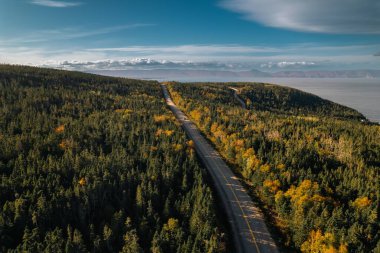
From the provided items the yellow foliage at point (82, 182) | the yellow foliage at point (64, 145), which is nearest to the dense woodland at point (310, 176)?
the yellow foliage at point (82, 182)

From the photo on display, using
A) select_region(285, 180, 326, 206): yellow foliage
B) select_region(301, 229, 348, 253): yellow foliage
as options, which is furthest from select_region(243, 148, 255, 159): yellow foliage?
select_region(301, 229, 348, 253): yellow foliage

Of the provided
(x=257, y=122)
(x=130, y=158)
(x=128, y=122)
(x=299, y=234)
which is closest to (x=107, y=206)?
(x=130, y=158)

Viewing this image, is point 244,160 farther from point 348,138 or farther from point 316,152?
point 348,138

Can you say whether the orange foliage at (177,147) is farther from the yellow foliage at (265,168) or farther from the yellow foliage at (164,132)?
the yellow foliage at (265,168)

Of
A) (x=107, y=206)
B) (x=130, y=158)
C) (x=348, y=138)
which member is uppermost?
(x=348, y=138)

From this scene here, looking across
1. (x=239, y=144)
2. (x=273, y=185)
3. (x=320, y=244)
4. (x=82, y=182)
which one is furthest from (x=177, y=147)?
(x=320, y=244)

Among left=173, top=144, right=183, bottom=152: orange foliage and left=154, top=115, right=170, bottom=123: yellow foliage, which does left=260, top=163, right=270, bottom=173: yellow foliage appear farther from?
left=154, top=115, right=170, bottom=123: yellow foliage

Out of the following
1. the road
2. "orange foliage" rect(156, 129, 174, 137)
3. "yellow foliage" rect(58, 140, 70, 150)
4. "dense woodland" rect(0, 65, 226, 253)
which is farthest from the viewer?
"orange foliage" rect(156, 129, 174, 137)
